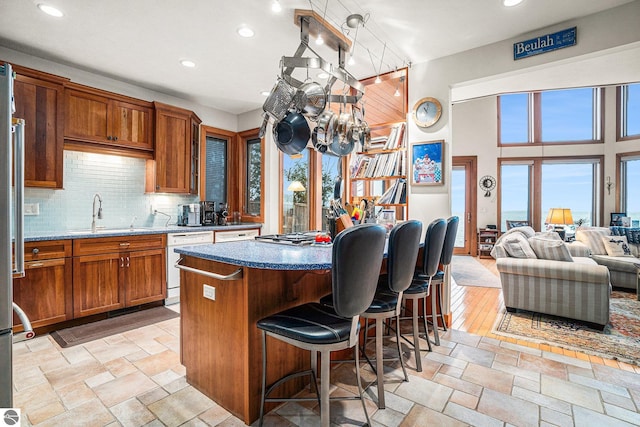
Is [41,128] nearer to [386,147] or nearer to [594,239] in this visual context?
[386,147]

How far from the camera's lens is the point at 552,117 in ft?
26.1

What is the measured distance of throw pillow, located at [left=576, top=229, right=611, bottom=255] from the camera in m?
5.12

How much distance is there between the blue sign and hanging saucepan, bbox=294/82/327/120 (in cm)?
196

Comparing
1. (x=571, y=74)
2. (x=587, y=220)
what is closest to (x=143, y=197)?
(x=571, y=74)

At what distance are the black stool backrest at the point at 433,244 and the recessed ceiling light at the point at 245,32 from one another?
2312mm

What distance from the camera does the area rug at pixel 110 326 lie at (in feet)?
9.58

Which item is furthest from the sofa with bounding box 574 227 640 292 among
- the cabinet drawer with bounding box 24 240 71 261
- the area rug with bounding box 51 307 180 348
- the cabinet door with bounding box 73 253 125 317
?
the cabinet drawer with bounding box 24 240 71 261

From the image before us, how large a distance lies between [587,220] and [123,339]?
31.6 feet

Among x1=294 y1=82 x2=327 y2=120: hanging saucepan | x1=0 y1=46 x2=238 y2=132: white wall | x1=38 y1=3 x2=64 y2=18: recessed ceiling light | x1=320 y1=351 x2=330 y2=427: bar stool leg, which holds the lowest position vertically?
x1=320 y1=351 x2=330 y2=427: bar stool leg

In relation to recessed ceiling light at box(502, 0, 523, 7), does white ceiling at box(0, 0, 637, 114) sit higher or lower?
higher

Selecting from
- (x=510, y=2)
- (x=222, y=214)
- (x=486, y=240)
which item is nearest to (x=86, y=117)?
(x=222, y=214)

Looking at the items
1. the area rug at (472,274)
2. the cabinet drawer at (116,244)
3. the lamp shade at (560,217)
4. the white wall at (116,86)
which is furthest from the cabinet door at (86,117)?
the lamp shade at (560,217)

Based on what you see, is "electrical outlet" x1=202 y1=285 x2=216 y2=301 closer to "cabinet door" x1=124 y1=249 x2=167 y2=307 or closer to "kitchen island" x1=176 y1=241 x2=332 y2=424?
"kitchen island" x1=176 y1=241 x2=332 y2=424

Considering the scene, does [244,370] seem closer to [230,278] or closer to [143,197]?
[230,278]
